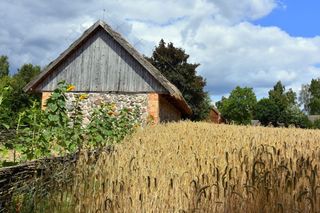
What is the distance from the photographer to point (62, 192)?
3838 mm

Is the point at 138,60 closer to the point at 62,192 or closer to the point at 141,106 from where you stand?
the point at 141,106

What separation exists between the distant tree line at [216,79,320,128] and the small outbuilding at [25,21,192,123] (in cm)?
744

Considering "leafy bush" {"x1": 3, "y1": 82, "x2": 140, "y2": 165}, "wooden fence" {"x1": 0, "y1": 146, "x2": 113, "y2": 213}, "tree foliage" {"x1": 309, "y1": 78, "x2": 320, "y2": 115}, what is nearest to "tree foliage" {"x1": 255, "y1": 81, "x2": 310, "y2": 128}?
"tree foliage" {"x1": 309, "y1": 78, "x2": 320, "y2": 115}

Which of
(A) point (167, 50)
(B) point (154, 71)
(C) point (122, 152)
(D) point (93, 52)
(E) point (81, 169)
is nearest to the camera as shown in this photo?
(E) point (81, 169)

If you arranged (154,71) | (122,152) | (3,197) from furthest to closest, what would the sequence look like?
(154,71), (122,152), (3,197)

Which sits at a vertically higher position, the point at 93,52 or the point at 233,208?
the point at 93,52

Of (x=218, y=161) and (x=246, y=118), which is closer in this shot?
(x=218, y=161)

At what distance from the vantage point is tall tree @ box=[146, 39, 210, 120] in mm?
36434

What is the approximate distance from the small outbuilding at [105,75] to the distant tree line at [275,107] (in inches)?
293

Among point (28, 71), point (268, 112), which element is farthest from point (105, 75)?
point (268, 112)

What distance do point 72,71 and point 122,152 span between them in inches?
529

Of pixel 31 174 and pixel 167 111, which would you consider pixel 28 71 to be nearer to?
pixel 167 111

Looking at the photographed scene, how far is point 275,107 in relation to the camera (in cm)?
4838

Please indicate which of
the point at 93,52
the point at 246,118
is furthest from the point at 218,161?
the point at 246,118
